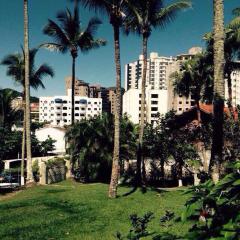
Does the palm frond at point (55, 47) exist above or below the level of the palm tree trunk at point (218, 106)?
above

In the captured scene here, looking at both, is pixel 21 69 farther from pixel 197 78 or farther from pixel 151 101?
pixel 151 101

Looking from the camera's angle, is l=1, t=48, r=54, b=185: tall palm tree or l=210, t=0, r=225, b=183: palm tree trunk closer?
l=210, t=0, r=225, b=183: palm tree trunk

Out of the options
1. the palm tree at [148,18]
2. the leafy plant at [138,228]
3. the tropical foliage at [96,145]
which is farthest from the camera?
the tropical foliage at [96,145]

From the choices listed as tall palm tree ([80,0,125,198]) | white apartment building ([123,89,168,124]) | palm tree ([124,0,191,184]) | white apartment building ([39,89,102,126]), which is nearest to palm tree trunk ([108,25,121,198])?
tall palm tree ([80,0,125,198])

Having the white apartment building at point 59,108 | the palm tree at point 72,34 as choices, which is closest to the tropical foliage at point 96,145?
the palm tree at point 72,34

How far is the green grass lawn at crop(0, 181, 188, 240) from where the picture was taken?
41.8ft

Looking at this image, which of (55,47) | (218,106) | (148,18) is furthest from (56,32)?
(218,106)

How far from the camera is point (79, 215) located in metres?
15.7

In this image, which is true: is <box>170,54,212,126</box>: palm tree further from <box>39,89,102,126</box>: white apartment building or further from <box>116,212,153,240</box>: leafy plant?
<box>39,89,102,126</box>: white apartment building

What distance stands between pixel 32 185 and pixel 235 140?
15655 mm

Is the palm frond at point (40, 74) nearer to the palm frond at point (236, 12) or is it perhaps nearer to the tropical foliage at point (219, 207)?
the palm frond at point (236, 12)

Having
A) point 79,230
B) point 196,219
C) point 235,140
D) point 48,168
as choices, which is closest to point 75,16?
point 48,168

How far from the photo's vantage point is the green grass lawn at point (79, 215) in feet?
41.8

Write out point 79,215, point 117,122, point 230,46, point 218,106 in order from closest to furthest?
1. point 218,106
2. point 79,215
3. point 117,122
4. point 230,46
